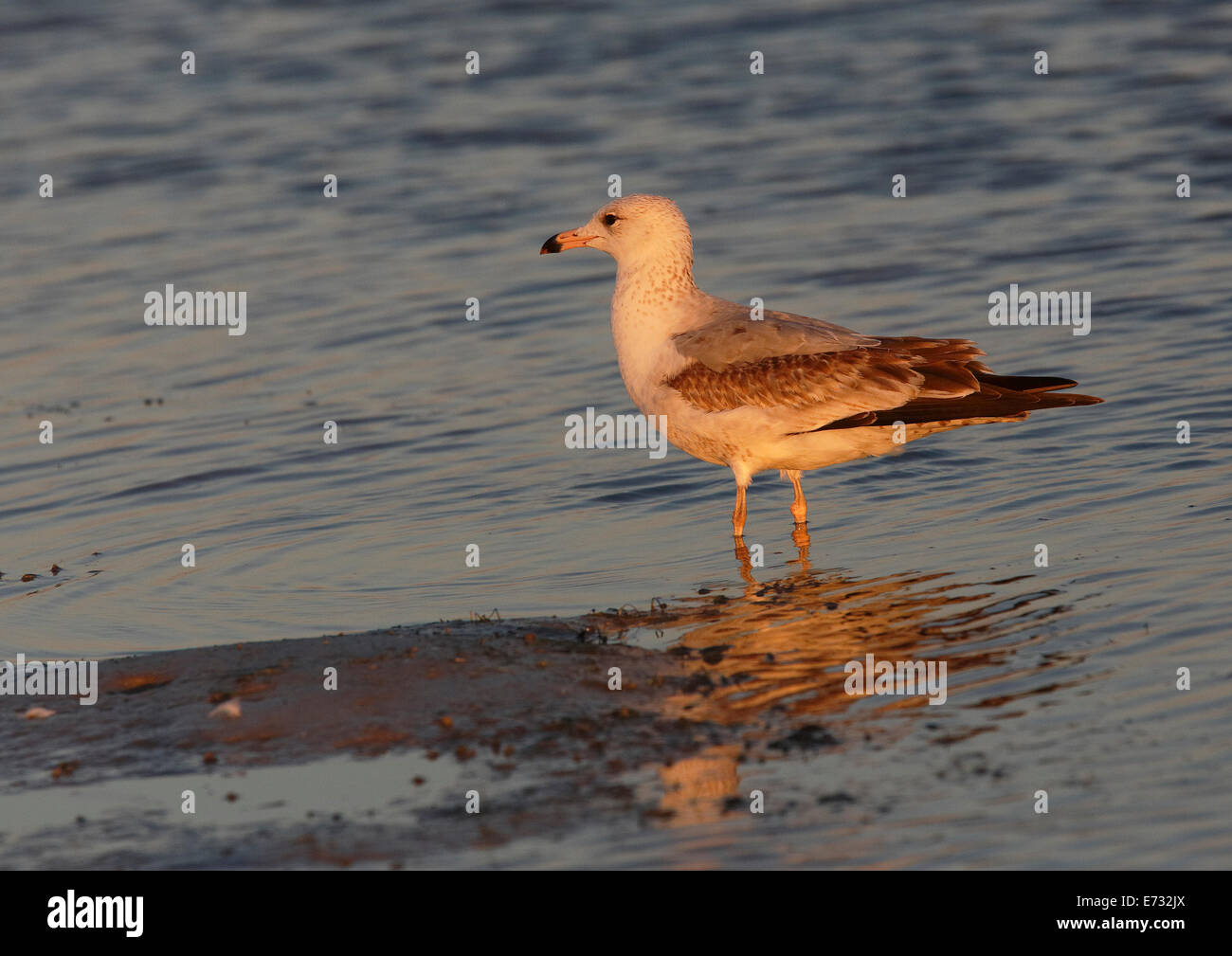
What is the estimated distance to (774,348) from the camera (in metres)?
10.2

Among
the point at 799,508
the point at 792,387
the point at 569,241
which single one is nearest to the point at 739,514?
the point at 799,508

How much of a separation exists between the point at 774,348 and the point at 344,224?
961 cm

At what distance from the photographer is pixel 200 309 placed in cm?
1620

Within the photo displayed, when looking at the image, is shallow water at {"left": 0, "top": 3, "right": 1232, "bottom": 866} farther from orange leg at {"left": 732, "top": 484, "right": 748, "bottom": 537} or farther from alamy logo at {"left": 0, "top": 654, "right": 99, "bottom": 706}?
alamy logo at {"left": 0, "top": 654, "right": 99, "bottom": 706}

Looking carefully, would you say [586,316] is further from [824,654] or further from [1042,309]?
[824,654]

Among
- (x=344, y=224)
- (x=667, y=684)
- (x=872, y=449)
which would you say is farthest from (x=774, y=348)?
(x=344, y=224)

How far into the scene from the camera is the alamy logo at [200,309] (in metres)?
16.1

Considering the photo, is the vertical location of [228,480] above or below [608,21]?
below

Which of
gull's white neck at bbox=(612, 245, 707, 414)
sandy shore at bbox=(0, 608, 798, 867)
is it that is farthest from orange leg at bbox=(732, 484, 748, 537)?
sandy shore at bbox=(0, 608, 798, 867)

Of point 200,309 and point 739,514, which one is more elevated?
point 200,309

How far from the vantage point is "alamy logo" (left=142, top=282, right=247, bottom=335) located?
16.1 m

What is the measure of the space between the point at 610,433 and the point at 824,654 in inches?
179

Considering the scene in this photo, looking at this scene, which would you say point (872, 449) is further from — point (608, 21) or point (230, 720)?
point (608, 21)

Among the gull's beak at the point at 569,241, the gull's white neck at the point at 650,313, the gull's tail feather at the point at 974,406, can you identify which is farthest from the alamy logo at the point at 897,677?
the gull's beak at the point at 569,241
